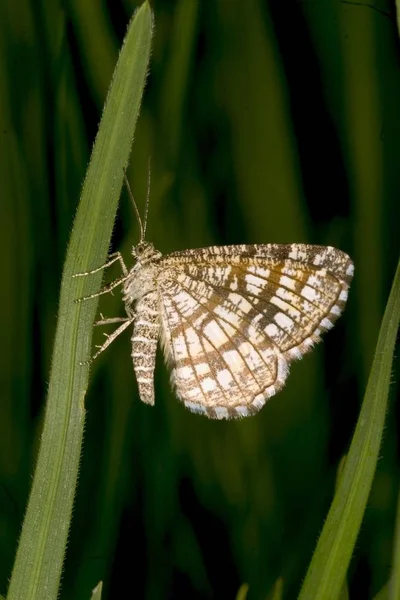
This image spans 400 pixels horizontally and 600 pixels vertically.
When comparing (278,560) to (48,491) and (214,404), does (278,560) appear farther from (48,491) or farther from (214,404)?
(48,491)

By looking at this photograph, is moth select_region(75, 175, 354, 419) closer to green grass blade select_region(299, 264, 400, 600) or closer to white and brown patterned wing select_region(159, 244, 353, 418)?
white and brown patterned wing select_region(159, 244, 353, 418)

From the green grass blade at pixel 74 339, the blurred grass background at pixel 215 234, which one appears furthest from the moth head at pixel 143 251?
the blurred grass background at pixel 215 234

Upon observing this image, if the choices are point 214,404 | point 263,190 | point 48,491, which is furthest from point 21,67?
point 48,491

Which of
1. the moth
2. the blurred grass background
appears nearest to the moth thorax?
the moth

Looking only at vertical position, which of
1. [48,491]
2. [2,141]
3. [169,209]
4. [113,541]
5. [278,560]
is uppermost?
[2,141]

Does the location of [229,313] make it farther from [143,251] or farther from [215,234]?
[215,234]

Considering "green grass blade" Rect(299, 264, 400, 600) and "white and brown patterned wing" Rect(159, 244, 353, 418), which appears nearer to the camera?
"green grass blade" Rect(299, 264, 400, 600)
